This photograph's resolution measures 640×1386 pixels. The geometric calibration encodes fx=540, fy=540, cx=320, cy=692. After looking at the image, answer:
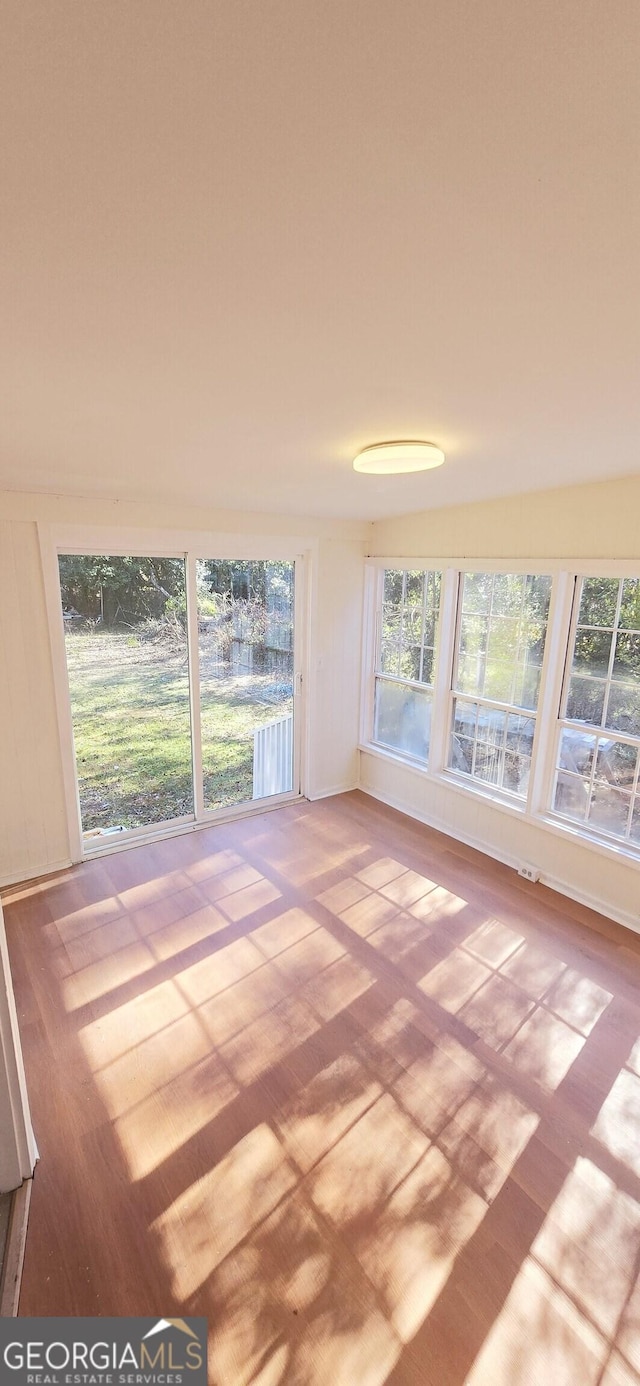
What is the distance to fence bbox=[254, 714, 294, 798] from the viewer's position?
14.5 feet

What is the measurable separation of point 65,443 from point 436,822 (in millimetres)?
3445

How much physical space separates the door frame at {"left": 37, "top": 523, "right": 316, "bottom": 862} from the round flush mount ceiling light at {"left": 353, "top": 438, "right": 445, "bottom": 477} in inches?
74.2

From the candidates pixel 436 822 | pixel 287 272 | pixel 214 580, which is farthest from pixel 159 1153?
pixel 214 580

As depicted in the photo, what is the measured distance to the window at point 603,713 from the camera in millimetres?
2971

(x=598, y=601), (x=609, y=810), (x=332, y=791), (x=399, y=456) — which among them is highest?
(x=399, y=456)

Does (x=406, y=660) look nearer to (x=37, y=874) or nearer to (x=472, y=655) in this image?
(x=472, y=655)

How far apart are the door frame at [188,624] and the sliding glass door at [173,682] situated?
0.02 m

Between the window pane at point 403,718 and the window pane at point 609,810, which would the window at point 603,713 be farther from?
the window pane at point 403,718

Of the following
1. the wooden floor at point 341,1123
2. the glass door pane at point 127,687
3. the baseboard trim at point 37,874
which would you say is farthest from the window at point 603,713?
the baseboard trim at point 37,874

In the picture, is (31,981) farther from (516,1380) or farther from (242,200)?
(242,200)

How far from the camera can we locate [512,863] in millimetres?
3645

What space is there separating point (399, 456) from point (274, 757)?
3.00 m

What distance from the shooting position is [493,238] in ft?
2.72

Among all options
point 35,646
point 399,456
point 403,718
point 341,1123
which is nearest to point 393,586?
point 403,718
